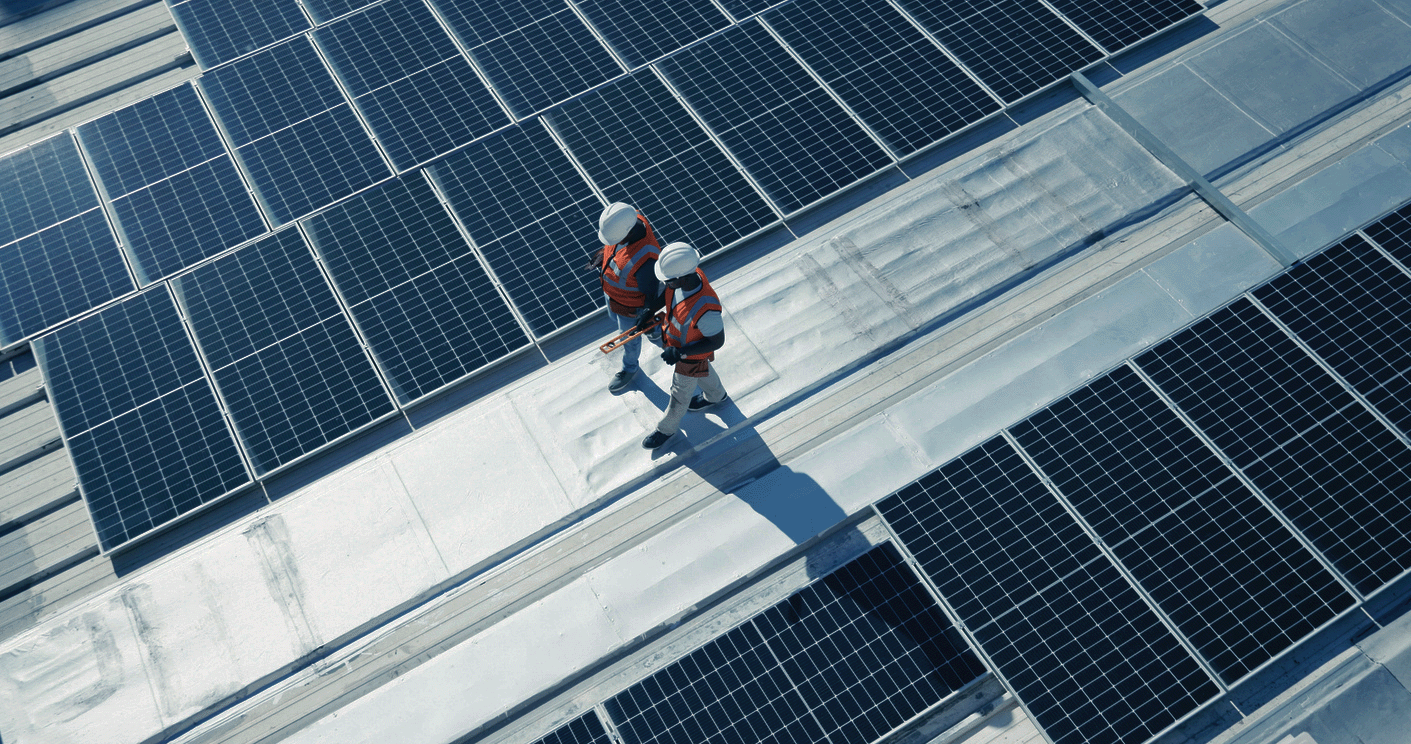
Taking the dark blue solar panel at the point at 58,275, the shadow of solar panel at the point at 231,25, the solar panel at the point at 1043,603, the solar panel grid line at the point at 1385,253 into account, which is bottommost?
the solar panel at the point at 1043,603

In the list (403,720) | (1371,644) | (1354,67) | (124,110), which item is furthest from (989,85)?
(124,110)

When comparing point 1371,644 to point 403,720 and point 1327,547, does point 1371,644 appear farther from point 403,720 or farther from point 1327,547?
point 403,720

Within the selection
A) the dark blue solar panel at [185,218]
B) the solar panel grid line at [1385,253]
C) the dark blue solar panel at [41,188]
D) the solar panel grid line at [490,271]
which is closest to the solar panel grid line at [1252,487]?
the solar panel grid line at [1385,253]

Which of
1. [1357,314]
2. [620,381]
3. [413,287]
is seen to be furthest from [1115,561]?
[413,287]

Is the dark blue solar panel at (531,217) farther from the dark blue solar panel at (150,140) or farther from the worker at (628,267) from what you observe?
the dark blue solar panel at (150,140)

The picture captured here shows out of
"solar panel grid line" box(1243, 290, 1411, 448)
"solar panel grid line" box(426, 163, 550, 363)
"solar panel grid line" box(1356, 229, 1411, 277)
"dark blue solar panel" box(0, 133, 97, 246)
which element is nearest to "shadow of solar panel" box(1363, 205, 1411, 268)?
"solar panel grid line" box(1356, 229, 1411, 277)

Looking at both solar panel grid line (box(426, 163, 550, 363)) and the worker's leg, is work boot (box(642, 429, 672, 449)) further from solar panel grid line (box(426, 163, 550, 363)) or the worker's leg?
solar panel grid line (box(426, 163, 550, 363))
